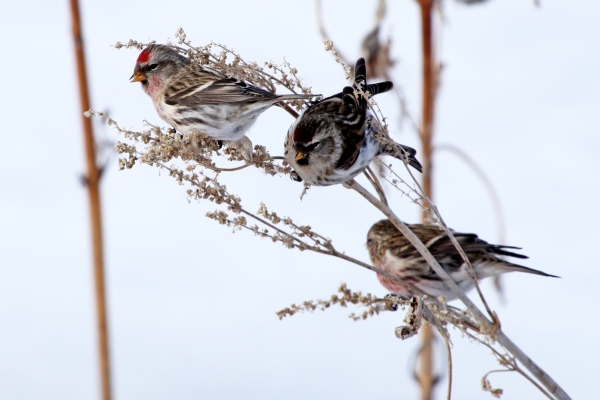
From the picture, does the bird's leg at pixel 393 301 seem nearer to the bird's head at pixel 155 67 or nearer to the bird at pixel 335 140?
the bird at pixel 335 140

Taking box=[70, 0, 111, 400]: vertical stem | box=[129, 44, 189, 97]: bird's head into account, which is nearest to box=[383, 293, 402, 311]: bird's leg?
box=[70, 0, 111, 400]: vertical stem

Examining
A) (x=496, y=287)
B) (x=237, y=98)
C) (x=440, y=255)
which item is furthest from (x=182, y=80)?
(x=496, y=287)

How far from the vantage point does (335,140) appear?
2.04 meters

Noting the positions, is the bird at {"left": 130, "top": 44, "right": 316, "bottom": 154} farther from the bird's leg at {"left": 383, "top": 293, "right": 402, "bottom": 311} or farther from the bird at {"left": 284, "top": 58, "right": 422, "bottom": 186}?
the bird's leg at {"left": 383, "top": 293, "right": 402, "bottom": 311}

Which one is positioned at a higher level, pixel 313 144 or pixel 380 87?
pixel 380 87

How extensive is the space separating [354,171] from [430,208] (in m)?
0.49

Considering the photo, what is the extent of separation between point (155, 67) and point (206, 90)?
1.01ft

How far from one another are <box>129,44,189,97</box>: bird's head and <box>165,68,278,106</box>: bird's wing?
0.19 ft

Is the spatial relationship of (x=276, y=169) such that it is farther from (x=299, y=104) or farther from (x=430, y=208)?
(x=430, y=208)

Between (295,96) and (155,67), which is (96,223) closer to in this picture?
(155,67)

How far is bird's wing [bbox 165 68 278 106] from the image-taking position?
7.18 ft

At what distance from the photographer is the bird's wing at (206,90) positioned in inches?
86.2

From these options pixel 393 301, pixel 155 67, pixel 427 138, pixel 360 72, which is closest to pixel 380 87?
pixel 360 72

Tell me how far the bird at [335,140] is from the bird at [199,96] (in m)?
0.13
